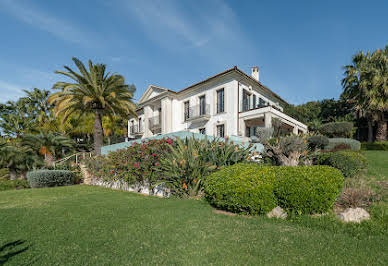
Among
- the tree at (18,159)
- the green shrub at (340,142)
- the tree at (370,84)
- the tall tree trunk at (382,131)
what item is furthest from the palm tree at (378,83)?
the tree at (18,159)

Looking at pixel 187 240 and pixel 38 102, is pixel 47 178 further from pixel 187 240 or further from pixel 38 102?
pixel 38 102

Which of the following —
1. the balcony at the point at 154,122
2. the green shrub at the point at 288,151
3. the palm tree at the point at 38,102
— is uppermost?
the palm tree at the point at 38,102

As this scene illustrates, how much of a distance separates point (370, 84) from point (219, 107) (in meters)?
13.6

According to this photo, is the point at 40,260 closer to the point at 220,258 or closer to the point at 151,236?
the point at 151,236

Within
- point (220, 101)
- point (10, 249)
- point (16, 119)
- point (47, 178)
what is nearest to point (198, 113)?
point (220, 101)

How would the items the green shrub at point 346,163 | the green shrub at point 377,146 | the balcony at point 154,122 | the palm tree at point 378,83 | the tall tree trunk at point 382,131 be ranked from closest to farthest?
the green shrub at point 346,163 → the green shrub at point 377,146 → the palm tree at point 378,83 → the tall tree trunk at point 382,131 → the balcony at point 154,122

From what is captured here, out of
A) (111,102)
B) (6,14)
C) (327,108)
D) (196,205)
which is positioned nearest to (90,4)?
(6,14)

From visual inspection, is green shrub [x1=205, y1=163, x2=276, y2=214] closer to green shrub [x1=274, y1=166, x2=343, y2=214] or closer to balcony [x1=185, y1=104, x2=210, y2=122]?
green shrub [x1=274, y1=166, x2=343, y2=214]

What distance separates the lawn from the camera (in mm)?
2549

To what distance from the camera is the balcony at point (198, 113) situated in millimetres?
18402

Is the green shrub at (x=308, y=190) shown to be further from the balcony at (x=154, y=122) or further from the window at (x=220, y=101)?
the balcony at (x=154, y=122)

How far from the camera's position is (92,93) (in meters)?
14.4

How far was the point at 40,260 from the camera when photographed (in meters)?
2.59

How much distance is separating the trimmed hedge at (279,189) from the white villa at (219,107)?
39.2ft
